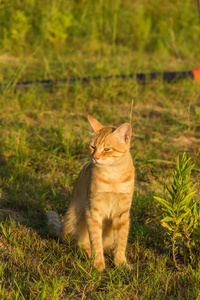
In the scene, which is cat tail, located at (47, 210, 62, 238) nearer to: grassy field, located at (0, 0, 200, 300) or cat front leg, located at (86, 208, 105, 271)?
grassy field, located at (0, 0, 200, 300)

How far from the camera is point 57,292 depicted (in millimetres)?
2500

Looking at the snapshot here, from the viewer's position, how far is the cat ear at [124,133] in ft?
9.32

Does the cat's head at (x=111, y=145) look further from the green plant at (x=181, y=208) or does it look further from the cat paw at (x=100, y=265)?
the cat paw at (x=100, y=265)

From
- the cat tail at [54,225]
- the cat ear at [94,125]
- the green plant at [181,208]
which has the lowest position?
the cat tail at [54,225]

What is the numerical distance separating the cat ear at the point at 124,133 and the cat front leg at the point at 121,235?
1.71 ft

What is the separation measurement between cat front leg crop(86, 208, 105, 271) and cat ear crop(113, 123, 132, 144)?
0.54 meters

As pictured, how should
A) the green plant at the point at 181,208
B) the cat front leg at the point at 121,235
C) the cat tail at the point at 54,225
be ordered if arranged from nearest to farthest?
the green plant at the point at 181,208, the cat front leg at the point at 121,235, the cat tail at the point at 54,225

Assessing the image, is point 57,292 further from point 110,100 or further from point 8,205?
point 110,100

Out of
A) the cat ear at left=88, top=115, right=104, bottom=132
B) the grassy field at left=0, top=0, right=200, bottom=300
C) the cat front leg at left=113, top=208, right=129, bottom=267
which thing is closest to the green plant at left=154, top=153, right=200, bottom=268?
the grassy field at left=0, top=0, right=200, bottom=300

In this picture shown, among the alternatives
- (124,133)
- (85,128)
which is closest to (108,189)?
(124,133)

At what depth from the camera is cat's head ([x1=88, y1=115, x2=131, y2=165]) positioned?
111 inches

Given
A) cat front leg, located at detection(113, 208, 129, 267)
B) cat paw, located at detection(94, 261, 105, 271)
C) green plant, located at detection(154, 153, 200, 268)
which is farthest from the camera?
cat front leg, located at detection(113, 208, 129, 267)

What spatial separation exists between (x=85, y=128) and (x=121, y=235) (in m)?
2.16

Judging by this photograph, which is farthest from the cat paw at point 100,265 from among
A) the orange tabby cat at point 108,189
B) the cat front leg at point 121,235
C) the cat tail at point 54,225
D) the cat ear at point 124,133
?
the cat ear at point 124,133
